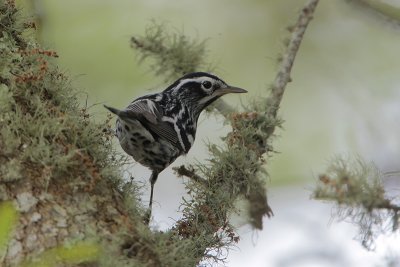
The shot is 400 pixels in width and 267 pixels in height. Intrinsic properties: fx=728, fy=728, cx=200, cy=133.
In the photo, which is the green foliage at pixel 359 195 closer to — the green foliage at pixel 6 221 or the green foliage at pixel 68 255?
the green foliage at pixel 68 255

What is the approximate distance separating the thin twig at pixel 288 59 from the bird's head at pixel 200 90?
2.76 ft

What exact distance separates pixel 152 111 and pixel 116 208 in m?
1.32

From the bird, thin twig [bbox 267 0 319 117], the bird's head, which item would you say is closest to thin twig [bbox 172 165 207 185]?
thin twig [bbox 267 0 319 117]

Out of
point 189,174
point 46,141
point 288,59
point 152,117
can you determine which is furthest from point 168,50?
point 46,141

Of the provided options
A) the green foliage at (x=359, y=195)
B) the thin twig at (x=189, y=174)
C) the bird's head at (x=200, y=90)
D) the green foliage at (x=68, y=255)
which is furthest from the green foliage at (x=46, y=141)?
the bird's head at (x=200, y=90)

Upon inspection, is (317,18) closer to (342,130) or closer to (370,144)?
(342,130)

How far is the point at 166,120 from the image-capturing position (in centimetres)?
385

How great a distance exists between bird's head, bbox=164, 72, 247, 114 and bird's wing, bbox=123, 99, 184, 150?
19 cm

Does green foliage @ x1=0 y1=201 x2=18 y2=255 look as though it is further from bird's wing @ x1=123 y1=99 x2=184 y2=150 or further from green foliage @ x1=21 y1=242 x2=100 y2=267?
bird's wing @ x1=123 y1=99 x2=184 y2=150

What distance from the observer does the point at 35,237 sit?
219 centimetres

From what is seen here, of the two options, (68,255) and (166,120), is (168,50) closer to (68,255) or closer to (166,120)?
(166,120)

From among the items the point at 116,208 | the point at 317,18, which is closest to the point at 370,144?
the point at 317,18

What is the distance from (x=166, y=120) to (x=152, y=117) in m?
0.26

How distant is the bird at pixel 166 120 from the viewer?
3610 mm
